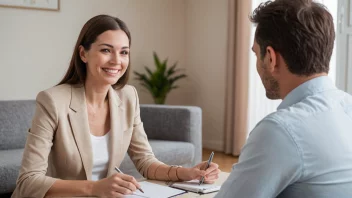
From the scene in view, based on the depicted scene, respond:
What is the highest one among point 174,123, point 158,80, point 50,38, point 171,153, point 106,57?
point 106,57

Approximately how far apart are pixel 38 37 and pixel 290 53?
3819mm

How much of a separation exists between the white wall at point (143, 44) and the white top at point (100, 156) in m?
2.69

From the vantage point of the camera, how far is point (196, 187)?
1675 millimetres

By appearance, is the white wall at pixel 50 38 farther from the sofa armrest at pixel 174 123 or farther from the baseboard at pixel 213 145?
the sofa armrest at pixel 174 123

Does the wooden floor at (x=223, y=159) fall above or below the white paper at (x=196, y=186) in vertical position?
below

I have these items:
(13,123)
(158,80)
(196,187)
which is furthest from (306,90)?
(158,80)

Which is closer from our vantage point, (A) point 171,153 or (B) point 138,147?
(B) point 138,147

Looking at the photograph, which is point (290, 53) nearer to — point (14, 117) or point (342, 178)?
point (342, 178)

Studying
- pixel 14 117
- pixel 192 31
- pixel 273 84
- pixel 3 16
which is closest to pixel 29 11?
pixel 3 16

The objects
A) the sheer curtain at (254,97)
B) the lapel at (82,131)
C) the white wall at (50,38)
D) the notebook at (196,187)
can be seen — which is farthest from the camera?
the sheer curtain at (254,97)

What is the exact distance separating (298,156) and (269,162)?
6 centimetres

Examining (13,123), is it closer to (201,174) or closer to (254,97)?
(201,174)

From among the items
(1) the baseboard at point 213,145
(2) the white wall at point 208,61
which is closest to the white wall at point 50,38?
(2) the white wall at point 208,61

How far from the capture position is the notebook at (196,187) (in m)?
1.64
